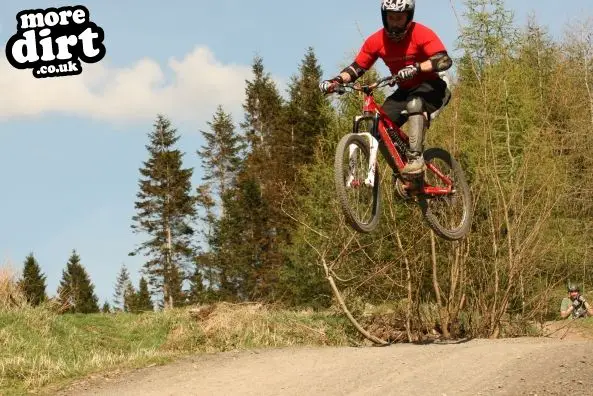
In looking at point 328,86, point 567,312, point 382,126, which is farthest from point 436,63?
point 567,312

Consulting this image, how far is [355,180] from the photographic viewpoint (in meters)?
7.99

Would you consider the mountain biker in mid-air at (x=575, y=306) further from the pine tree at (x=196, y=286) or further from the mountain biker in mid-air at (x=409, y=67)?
the pine tree at (x=196, y=286)

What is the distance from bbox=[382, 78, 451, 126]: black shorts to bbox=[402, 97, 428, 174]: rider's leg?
0.09m

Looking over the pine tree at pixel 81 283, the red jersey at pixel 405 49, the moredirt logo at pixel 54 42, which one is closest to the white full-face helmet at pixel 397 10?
the red jersey at pixel 405 49

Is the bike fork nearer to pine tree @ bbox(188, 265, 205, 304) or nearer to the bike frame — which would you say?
the bike frame

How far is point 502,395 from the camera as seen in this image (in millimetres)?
7359

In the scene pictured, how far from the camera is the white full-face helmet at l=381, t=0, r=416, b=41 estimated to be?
7.59 metres

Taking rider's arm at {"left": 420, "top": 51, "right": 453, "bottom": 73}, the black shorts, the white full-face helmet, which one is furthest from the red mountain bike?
the white full-face helmet

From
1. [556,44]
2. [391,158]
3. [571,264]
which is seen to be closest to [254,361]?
[391,158]

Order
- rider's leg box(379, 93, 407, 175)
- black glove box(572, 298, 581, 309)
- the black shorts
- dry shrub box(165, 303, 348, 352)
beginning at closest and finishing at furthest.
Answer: the black shorts → rider's leg box(379, 93, 407, 175) → dry shrub box(165, 303, 348, 352) → black glove box(572, 298, 581, 309)

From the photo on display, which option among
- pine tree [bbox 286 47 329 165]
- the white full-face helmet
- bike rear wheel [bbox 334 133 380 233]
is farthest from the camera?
pine tree [bbox 286 47 329 165]

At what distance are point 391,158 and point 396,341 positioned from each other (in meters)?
7.41

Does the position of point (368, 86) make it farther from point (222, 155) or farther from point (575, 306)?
point (222, 155)

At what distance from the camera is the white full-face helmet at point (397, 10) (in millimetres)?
7586
